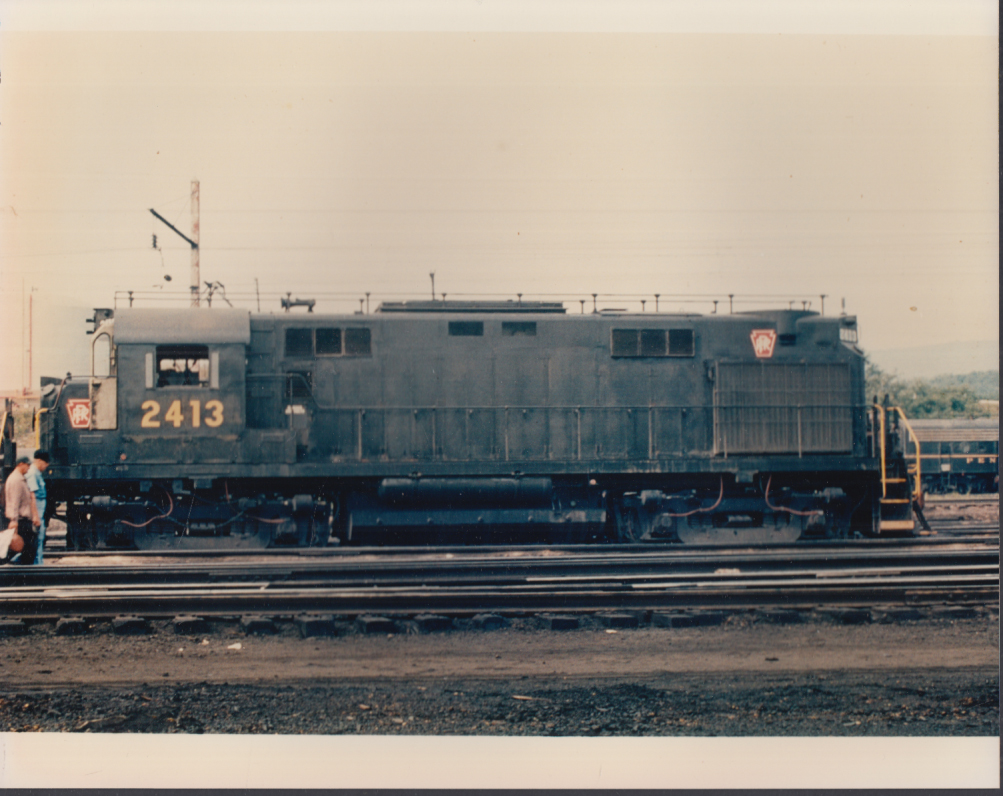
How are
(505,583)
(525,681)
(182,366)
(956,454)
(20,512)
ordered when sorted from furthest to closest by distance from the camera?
(956,454) < (182,366) < (20,512) < (505,583) < (525,681)

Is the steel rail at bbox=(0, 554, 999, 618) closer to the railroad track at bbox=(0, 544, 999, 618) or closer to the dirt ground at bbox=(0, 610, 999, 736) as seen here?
the railroad track at bbox=(0, 544, 999, 618)

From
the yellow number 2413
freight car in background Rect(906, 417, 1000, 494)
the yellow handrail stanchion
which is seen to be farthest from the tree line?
the yellow number 2413

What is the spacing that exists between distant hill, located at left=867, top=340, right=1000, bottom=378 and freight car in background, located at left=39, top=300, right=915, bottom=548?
3.44 feet

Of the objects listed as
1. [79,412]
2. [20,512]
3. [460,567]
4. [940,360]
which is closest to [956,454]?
[940,360]

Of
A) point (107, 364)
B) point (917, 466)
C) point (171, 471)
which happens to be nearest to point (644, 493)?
point (917, 466)

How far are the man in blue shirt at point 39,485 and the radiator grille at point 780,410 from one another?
756 cm

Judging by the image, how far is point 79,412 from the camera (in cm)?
811

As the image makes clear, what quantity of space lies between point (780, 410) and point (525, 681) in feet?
18.5

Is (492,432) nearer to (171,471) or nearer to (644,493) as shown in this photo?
(644,493)

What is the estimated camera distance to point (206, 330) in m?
8.23

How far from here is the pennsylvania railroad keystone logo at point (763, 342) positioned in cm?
902

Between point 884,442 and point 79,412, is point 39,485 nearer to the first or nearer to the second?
point 79,412

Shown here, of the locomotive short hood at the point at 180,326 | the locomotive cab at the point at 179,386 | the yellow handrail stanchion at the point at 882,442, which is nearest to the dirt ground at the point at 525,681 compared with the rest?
the locomotive cab at the point at 179,386

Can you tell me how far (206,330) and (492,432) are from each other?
11.6 feet
